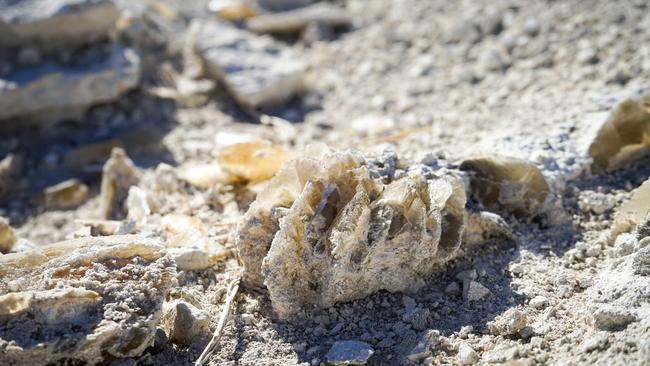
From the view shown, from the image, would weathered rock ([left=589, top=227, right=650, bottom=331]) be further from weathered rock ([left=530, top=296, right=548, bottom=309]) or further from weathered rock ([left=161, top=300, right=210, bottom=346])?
weathered rock ([left=161, top=300, right=210, bottom=346])

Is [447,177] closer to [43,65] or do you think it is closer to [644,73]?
[644,73]

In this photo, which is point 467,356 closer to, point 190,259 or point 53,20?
point 190,259

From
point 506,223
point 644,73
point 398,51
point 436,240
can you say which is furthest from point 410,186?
point 398,51

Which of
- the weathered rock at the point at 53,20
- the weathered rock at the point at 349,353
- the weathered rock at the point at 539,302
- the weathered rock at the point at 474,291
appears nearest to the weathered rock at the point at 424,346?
the weathered rock at the point at 349,353

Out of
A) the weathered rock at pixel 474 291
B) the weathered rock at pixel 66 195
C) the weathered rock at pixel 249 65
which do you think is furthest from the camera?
the weathered rock at pixel 249 65

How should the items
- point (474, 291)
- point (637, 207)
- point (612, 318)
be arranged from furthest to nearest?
point (637, 207) → point (474, 291) → point (612, 318)

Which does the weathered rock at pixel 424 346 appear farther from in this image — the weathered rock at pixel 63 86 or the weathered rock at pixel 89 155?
the weathered rock at pixel 63 86

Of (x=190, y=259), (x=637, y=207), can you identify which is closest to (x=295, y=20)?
(x=190, y=259)
